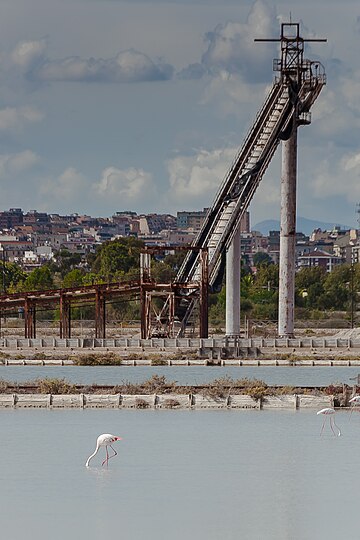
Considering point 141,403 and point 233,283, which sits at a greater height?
point 233,283

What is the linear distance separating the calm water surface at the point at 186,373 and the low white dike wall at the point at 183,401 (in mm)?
11707

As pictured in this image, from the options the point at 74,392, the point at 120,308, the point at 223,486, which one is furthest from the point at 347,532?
the point at 120,308

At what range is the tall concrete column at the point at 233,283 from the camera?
9869 cm

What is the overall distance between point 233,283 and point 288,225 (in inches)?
242

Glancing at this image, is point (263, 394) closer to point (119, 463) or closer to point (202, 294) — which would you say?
point (119, 463)

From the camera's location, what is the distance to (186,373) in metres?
76.9

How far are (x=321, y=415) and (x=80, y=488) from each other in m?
17.2

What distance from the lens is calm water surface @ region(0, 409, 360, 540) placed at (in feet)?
117

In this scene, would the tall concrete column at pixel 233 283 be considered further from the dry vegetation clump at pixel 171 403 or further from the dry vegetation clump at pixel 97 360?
the dry vegetation clump at pixel 171 403

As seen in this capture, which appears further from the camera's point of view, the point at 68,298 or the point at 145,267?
the point at 68,298

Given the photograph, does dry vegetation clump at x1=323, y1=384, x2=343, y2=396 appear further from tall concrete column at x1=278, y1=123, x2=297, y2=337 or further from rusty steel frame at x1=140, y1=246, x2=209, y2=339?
tall concrete column at x1=278, y1=123, x2=297, y2=337

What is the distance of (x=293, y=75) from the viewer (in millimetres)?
96000

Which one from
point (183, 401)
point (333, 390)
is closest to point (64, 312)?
point (333, 390)

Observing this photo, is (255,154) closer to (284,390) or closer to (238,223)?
(238,223)
